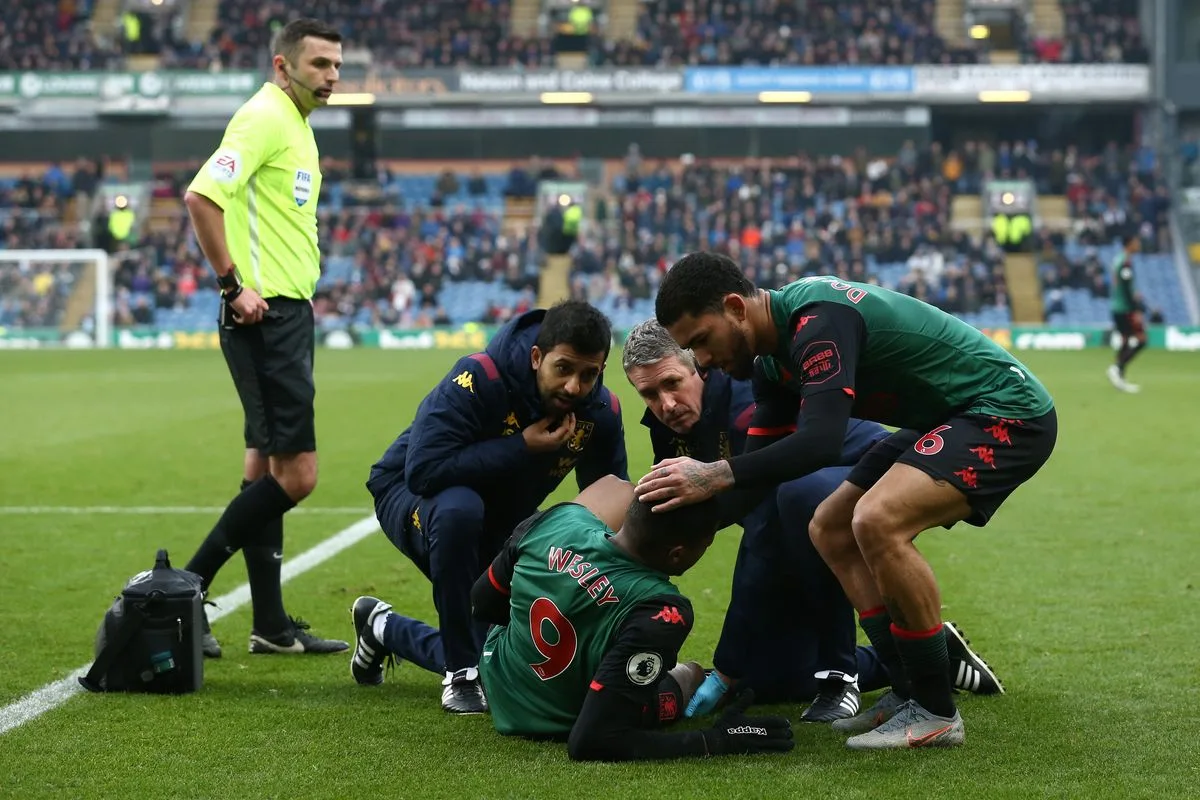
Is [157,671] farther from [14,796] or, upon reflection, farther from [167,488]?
[167,488]

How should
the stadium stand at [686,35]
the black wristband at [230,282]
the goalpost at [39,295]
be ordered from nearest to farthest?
the black wristband at [230,282] < the goalpost at [39,295] < the stadium stand at [686,35]

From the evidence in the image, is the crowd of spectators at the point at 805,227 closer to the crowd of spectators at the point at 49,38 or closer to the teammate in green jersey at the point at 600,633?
the crowd of spectators at the point at 49,38

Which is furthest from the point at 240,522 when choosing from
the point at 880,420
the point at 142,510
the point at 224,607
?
the point at 142,510

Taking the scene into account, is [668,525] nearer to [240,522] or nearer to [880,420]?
[880,420]

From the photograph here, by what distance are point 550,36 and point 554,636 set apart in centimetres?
4521

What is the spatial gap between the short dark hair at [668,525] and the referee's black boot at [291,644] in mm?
2093

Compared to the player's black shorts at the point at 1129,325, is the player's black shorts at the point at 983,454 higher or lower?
higher

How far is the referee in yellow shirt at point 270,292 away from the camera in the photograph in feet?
19.3

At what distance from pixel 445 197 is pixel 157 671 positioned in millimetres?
41447

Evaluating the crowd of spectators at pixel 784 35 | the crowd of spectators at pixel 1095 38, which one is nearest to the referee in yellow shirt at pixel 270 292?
the crowd of spectators at pixel 784 35

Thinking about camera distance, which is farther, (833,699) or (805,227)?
(805,227)

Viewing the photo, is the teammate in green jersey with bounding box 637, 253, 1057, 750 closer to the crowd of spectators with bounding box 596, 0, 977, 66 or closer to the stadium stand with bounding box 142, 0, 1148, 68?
the crowd of spectators with bounding box 596, 0, 977, 66

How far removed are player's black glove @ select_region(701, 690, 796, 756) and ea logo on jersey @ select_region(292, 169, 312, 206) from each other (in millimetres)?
2928

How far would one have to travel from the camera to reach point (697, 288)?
14.1ft
